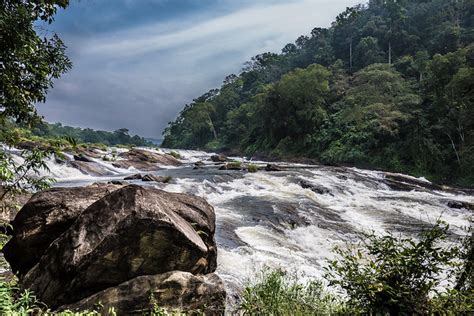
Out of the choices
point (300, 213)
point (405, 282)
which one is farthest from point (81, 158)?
point (405, 282)

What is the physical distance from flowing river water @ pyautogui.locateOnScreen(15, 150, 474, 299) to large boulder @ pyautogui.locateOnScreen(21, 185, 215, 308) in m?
2.18

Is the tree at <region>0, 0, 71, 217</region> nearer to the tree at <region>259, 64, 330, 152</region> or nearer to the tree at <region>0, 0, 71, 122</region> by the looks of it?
the tree at <region>0, 0, 71, 122</region>

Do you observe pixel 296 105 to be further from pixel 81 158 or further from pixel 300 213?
pixel 300 213

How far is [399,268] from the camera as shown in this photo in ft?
11.2

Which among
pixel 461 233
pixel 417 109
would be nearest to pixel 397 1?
pixel 417 109

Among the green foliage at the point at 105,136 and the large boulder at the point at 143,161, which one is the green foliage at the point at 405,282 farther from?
the green foliage at the point at 105,136

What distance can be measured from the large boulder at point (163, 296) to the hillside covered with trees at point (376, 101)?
24.5m

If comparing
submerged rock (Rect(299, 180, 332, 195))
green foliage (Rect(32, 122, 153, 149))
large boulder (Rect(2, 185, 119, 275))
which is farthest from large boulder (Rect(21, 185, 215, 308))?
green foliage (Rect(32, 122, 153, 149))

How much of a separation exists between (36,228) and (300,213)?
10270 millimetres

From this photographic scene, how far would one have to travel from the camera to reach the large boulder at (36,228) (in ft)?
18.3

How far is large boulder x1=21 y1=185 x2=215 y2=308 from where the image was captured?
4.71m

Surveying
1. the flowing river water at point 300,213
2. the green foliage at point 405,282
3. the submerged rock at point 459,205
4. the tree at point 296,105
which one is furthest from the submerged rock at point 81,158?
the tree at point 296,105

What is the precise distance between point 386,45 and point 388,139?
33.9 m

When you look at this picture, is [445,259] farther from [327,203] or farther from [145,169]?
[145,169]
